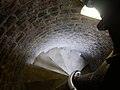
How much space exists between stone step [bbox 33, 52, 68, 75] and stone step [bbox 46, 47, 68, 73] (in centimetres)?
13

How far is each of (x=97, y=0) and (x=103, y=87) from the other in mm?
432

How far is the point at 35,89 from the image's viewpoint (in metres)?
5.03

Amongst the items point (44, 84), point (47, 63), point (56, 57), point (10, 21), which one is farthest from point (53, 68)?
point (10, 21)

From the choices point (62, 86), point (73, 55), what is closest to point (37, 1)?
point (62, 86)

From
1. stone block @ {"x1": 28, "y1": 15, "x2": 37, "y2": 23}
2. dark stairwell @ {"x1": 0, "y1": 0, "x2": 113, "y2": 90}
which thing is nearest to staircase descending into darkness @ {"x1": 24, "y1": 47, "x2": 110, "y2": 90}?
dark stairwell @ {"x1": 0, "y1": 0, "x2": 113, "y2": 90}

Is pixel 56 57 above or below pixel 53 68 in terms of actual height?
above

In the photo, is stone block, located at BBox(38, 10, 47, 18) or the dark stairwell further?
stone block, located at BBox(38, 10, 47, 18)

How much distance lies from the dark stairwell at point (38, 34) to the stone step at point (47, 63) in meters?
0.16

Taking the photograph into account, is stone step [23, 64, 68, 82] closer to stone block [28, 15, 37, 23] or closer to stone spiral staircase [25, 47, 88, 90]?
stone spiral staircase [25, 47, 88, 90]

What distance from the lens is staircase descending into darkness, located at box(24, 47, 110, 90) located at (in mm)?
5000

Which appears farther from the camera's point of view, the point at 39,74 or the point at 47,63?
the point at 47,63

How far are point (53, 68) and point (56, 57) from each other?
0.44m

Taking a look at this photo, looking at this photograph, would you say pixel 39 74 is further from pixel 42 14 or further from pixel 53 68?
pixel 42 14

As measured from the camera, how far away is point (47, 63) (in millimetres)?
5520
